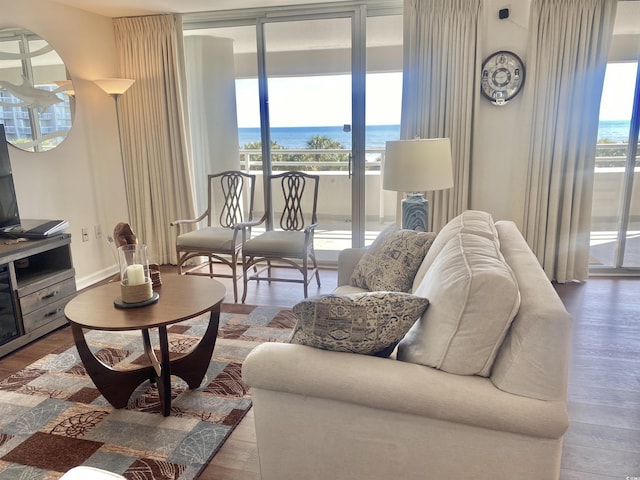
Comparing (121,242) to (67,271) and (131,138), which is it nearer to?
(67,271)

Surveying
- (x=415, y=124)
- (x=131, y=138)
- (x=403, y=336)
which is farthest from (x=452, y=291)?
(x=131, y=138)

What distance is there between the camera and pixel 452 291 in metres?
1.42

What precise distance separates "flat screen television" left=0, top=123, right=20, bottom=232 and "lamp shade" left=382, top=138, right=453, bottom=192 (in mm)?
2585

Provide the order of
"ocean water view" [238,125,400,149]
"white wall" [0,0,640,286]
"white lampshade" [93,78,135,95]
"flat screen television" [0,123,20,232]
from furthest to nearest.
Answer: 1. "ocean water view" [238,125,400,149]
2. "white lampshade" [93,78,135,95]
3. "white wall" [0,0,640,286]
4. "flat screen television" [0,123,20,232]

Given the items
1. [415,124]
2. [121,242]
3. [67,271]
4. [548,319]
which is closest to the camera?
[548,319]

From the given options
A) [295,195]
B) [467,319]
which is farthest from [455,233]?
[295,195]

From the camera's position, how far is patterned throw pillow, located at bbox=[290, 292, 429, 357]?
1460 millimetres

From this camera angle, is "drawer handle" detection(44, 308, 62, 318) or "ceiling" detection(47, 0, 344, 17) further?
"ceiling" detection(47, 0, 344, 17)

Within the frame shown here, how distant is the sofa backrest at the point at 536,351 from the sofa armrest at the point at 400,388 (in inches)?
1.3

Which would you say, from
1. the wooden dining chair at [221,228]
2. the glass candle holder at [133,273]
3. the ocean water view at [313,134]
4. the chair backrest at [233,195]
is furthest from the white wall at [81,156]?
the glass candle holder at [133,273]

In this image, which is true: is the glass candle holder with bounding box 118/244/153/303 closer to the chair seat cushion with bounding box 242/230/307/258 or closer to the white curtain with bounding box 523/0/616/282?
the chair seat cushion with bounding box 242/230/307/258

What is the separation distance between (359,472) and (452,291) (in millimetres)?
638

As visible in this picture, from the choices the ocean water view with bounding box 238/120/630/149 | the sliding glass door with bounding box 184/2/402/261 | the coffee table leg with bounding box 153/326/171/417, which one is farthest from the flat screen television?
the ocean water view with bounding box 238/120/630/149

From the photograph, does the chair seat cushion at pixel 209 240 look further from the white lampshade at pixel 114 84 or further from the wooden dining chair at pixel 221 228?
the white lampshade at pixel 114 84
